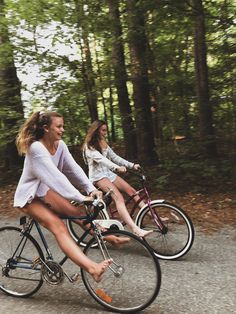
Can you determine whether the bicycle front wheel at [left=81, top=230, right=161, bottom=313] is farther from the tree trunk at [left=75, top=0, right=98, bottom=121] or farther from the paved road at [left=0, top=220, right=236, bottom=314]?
the tree trunk at [left=75, top=0, right=98, bottom=121]

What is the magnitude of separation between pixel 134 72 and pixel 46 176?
644 cm

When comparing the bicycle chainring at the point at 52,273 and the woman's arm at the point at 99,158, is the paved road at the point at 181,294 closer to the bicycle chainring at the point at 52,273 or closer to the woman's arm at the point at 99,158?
the bicycle chainring at the point at 52,273

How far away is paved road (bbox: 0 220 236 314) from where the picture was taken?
397 cm

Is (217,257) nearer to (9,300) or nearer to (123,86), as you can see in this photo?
(9,300)

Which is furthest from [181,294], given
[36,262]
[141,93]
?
[141,93]

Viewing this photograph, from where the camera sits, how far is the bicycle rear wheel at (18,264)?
4.44 meters

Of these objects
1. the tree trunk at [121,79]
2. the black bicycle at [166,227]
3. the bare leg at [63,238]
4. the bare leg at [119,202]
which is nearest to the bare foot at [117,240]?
the bare leg at [63,238]

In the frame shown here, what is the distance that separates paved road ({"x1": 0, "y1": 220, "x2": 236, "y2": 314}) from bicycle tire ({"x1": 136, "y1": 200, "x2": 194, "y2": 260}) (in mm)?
173

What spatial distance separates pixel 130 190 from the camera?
5.83 m

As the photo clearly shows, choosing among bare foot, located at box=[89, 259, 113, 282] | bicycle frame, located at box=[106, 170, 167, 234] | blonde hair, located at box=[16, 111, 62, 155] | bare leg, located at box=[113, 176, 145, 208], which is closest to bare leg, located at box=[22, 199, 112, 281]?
bare foot, located at box=[89, 259, 113, 282]

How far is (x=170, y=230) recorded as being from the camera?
215 inches

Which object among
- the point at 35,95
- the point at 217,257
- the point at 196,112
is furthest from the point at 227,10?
the point at 217,257

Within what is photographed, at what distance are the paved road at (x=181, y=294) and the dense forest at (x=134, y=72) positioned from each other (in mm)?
3805

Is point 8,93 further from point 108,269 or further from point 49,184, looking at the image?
point 108,269
